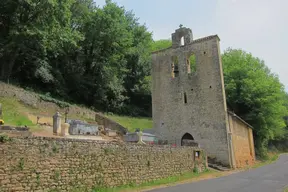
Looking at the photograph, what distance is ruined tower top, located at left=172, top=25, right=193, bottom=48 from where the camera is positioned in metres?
23.9

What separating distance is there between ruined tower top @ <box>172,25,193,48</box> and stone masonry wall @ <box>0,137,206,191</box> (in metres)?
13.3

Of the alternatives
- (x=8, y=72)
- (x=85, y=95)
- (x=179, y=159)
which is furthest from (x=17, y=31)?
(x=179, y=159)

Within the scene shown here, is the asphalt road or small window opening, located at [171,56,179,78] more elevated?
small window opening, located at [171,56,179,78]

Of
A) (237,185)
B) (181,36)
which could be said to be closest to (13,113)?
(181,36)

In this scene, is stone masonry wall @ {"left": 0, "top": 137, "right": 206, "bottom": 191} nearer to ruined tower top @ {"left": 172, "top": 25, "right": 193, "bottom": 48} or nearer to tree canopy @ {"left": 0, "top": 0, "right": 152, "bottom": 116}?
ruined tower top @ {"left": 172, "top": 25, "right": 193, "bottom": 48}

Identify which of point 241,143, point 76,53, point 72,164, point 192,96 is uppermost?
point 76,53

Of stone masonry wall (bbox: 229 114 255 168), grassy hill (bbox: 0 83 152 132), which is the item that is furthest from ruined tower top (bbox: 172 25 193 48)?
grassy hill (bbox: 0 83 152 132)

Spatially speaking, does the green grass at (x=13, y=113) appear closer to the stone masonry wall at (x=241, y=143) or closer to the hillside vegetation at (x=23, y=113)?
the hillside vegetation at (x=23, y=113)

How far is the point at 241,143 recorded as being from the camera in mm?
23094

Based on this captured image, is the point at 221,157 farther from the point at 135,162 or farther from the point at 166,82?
the point at 135,162

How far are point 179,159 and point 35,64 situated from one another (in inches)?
917

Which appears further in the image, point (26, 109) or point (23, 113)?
point (26, 109)

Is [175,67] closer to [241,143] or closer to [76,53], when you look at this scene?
[241,143]

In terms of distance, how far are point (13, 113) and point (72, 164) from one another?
45.1ft
